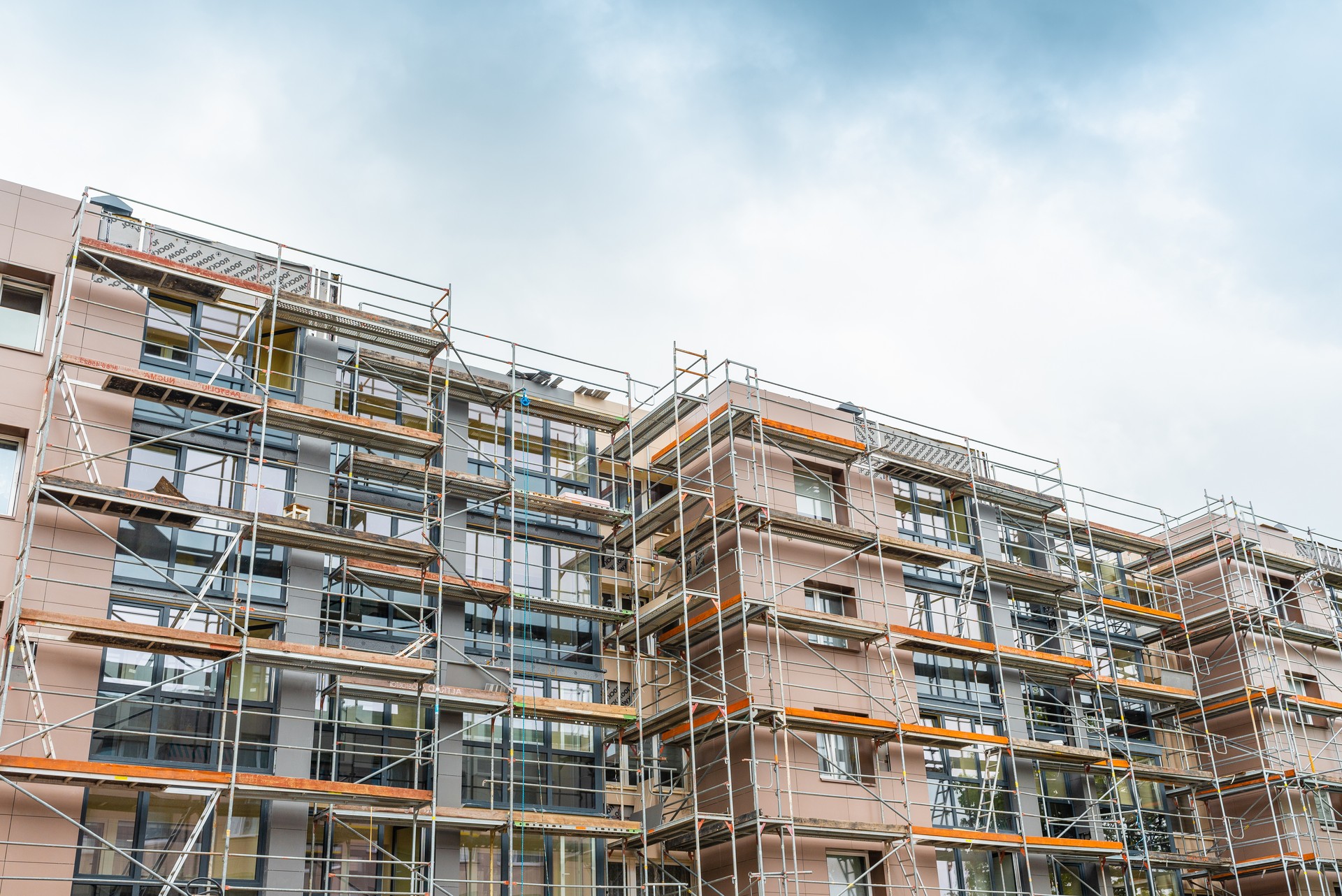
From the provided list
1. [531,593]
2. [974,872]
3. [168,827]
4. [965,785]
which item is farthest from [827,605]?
[168,827]

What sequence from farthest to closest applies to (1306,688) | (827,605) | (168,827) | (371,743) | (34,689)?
(1306,688) → (827,605) → (371,743) → (168,827) → (34,689)

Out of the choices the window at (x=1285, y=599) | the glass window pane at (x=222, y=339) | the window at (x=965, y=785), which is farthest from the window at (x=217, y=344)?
the window at (x=1285, y=599)

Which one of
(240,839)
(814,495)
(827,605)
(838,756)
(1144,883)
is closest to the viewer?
(240,839)

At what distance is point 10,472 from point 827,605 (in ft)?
48.3

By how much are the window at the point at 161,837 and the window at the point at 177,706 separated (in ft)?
1.92

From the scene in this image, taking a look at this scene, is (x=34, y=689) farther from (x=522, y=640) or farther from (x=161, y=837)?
(x=522, y=640)

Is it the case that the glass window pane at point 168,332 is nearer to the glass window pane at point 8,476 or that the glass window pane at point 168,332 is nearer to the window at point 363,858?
the glass window pane at point 8,476

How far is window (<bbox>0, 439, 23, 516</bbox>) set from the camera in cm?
1850

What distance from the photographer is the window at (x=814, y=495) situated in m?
25.4

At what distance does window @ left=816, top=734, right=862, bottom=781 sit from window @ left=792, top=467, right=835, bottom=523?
4.42 meters

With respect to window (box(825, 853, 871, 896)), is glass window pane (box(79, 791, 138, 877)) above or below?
above

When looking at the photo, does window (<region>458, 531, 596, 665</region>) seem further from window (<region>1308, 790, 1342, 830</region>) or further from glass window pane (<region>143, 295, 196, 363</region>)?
window (<region>1308, 790, 1342, 830</region>)

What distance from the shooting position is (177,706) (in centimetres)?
1853

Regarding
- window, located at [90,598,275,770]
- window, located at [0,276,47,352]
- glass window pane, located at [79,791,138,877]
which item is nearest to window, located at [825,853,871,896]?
window, located at [90,598,275,770]
